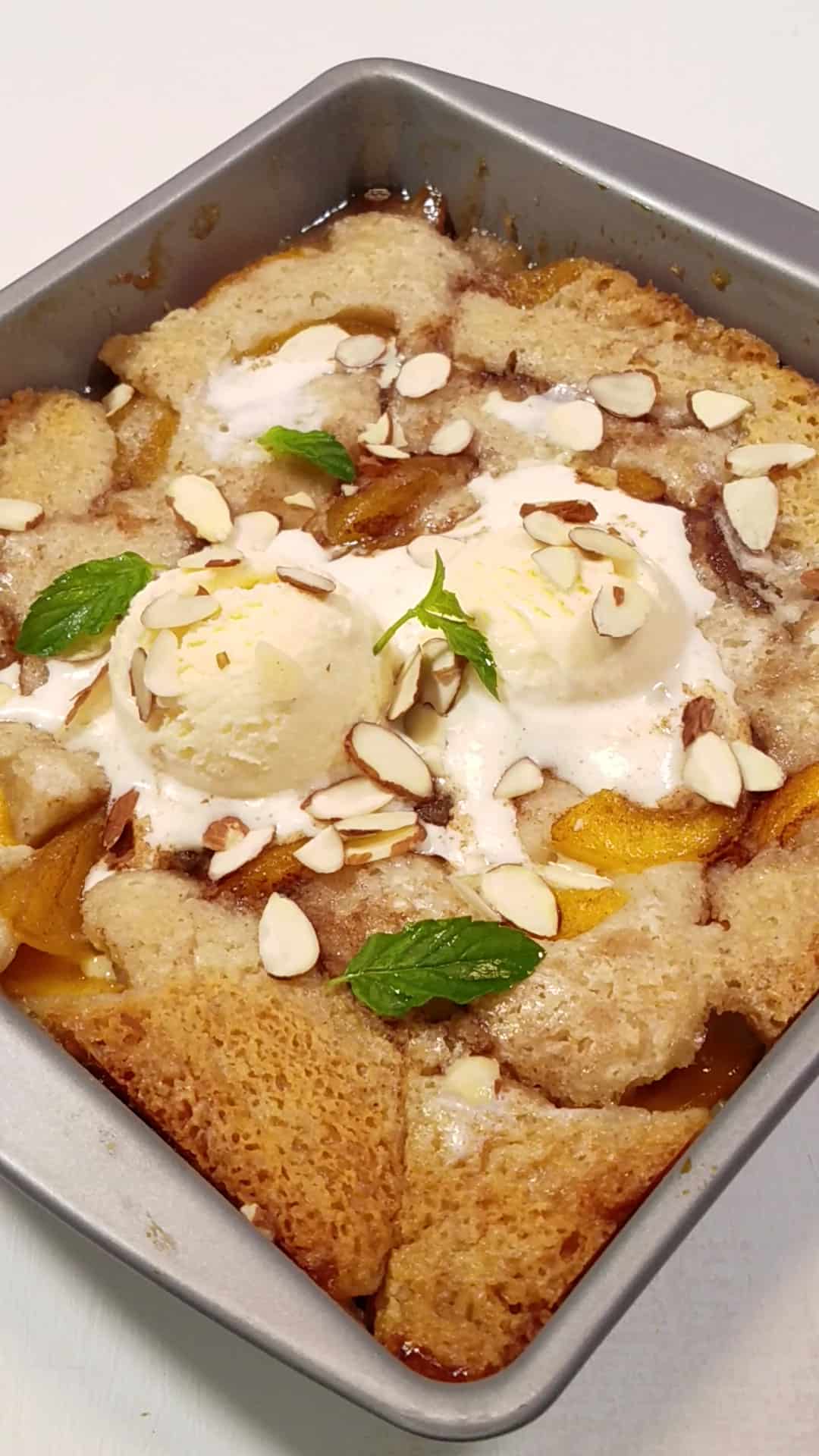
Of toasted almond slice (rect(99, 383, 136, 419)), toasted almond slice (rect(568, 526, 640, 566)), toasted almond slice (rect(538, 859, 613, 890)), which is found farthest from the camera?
toasted almond slice (rect(99, 383, 136, 419))

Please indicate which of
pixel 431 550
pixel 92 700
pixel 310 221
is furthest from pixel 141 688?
pixel 310 221

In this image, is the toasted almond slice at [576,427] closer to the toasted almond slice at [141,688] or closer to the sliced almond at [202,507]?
the sliced almond at [202,507]

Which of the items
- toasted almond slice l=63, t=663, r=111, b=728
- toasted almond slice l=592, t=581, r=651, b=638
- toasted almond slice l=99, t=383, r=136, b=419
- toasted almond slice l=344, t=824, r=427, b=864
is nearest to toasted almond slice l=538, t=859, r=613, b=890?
toasted almond slice l=344, t=824, r=427, b=864

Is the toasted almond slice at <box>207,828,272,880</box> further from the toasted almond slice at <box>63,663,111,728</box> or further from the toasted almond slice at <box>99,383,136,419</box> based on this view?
the toasted almond slice at <box>99,383,136,419</box>

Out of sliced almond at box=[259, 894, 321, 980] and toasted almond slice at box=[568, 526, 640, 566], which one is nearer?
sliced almond at box=[259, 894, 321, 980]

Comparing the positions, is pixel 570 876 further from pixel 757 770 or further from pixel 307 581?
pixel 307 581

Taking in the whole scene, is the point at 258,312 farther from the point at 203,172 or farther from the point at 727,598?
the point at 727,598
